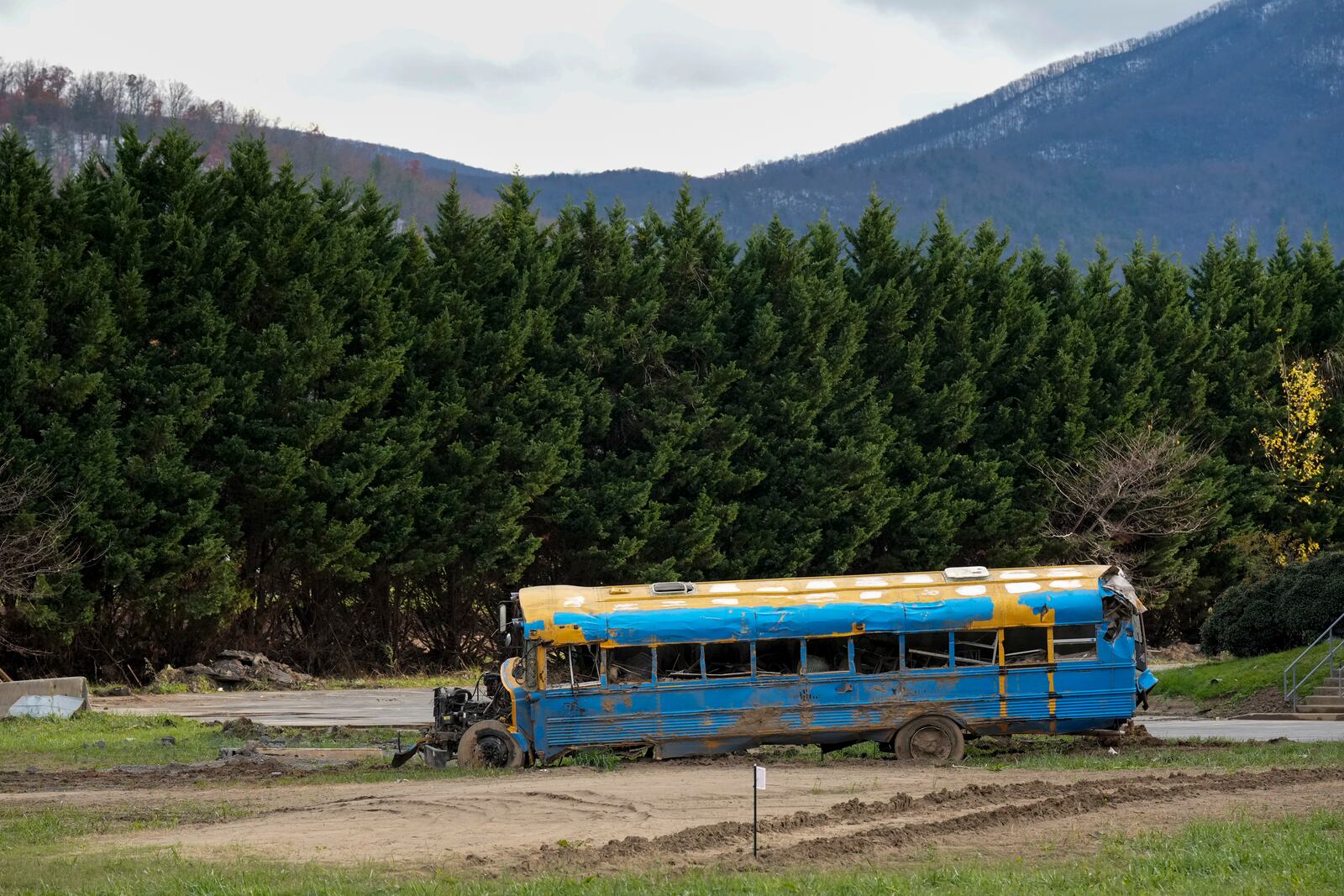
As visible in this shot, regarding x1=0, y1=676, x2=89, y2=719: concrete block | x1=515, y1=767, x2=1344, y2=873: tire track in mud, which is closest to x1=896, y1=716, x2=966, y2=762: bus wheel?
x1=515, y1=767, x2=1344, y2=873: tire track in mud

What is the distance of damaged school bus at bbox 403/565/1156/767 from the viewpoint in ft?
82.7

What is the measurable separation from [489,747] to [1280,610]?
2255 centimetres

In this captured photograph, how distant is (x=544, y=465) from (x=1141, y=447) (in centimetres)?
2287

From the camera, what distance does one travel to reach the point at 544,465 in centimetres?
4966

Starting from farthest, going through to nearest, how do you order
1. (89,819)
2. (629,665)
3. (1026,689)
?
1. (629,665)
2. (1026,689)
3. (89,819)

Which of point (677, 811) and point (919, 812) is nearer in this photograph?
point (919, 812)

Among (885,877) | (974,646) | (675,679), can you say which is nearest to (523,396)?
(675,679)

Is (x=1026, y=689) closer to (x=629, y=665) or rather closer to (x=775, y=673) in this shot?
(x=775, y=673)

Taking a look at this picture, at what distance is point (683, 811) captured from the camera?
19.2 metres

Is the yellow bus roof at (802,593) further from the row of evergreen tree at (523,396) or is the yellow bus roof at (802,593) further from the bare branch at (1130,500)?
the bare branch at (1130,500)

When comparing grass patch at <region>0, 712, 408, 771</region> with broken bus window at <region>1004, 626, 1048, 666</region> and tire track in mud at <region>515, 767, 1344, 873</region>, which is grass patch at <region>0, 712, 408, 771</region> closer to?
broken bus window at <region>1004, 626, 1048, 666</region>

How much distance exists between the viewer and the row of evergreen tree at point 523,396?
143 ft

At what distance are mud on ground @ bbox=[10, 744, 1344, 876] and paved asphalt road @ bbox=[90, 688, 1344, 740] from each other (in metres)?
8.59

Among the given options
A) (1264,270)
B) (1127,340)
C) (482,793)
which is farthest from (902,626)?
(1264,270)
